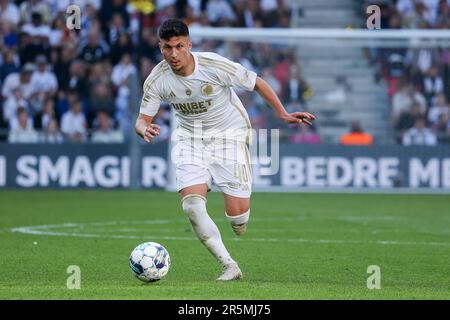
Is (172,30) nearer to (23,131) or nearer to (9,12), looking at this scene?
(23,131)

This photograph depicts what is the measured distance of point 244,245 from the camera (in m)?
13.7

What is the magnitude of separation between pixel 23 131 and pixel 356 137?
22.1 ft

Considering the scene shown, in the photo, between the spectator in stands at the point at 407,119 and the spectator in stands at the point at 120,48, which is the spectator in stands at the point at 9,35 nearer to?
the spectator in stands at the point at 120,48

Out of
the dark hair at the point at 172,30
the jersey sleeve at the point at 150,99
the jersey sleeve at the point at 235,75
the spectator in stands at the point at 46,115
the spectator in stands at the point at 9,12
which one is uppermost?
the spectator in stands at the point at 9,12

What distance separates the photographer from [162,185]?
77.8 feet

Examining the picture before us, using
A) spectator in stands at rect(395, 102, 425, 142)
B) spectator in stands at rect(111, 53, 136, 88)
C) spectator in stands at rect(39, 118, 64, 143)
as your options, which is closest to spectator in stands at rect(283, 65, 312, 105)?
spectator in stands at rect(395, 102, 425, 142)

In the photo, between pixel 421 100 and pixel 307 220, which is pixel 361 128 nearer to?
pixel 421 100

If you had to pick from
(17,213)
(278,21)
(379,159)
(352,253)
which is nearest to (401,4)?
(278,21)

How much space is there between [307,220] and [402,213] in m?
2.17

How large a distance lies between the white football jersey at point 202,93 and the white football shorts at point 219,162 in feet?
0.27

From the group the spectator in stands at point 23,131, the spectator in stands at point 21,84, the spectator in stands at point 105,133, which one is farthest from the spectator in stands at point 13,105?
the spectator in stands at point 105,133

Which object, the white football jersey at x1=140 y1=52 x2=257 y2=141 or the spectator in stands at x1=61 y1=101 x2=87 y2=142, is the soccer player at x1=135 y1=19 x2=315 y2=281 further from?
the spectator in stands at x1=61 y1=101 x2=87 y2=142

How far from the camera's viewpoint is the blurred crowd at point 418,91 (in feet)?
78.1

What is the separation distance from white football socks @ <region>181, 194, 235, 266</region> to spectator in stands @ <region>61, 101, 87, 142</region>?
1348 centimetres
